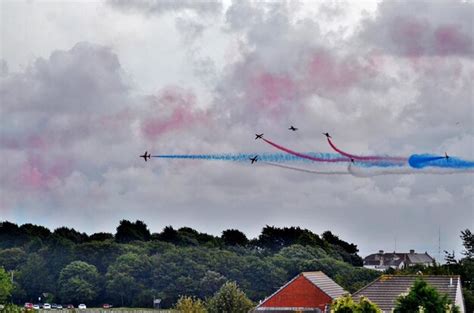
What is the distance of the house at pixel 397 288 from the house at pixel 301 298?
17295mm

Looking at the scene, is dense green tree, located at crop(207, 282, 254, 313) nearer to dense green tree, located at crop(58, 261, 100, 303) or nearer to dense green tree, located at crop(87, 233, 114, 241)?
dense green tree, located at crop(58, 261, 100, 303)

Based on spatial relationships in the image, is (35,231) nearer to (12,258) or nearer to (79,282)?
(12,258)

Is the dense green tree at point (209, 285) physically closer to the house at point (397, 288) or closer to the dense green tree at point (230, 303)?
the dense green tree at point (230, 303)

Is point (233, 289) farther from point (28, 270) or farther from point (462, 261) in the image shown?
point (28, 270)

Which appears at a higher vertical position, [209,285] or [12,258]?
[12,258]

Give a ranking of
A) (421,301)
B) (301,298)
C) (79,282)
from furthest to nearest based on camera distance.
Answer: (79,282) < (301,298) < (421,301)

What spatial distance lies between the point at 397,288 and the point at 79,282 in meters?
81.8

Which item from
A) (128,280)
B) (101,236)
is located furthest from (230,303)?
(101,236)

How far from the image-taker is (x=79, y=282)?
15175 cm

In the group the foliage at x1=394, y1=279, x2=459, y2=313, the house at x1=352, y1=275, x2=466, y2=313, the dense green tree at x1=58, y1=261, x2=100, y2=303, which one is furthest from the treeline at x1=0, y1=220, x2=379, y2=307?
the foliage at x1=394, y1=279, x2=459, y2=313

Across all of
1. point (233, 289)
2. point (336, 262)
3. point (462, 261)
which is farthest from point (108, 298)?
point (462, 261)

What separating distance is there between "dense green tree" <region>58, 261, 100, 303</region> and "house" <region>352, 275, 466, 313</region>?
7875 centimetres

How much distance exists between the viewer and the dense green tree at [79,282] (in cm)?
15162

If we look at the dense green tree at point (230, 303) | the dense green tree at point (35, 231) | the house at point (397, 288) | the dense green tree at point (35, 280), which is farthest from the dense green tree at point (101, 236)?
the house at point (397, 288)
